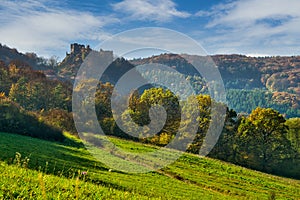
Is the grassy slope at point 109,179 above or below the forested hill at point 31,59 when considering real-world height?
below

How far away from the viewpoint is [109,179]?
Result: 915 inches

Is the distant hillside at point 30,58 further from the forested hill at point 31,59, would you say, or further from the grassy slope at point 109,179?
the grassy slope at point 109,179

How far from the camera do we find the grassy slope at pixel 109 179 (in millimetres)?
10513

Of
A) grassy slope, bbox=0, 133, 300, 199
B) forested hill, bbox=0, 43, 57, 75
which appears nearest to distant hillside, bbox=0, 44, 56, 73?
forested hill, bbox=0, 43, 57, 75

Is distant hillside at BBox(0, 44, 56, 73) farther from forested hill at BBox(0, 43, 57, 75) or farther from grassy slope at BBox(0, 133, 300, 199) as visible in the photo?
grassy slope at BBox(0, 133, 300, 199)

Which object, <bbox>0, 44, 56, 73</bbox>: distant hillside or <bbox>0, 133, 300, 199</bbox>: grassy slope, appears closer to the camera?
<bbox>0, 133, 300, 199</bbox>: grassy slope

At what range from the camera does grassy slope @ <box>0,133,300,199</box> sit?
10.5 meters

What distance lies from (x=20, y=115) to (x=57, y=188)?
41954 millimetres

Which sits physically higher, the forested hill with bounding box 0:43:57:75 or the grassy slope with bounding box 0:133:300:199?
the forested hill with bounding box 0:43:57:75

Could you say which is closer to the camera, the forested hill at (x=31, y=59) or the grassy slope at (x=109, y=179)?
the grassy slope at (x=109, y=179)

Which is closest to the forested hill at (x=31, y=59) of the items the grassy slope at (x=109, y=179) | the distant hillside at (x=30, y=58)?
the distant hillside at (x=30, y=58)

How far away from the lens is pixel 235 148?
6969 centimetres

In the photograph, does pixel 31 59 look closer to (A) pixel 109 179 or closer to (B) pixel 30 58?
(B) pixel 30 58

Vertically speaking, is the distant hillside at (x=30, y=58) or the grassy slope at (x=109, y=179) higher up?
the distant hillside at (x=30, y=58)
